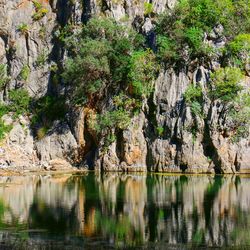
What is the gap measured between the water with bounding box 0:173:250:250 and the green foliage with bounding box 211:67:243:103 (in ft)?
45.2

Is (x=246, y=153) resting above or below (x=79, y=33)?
below

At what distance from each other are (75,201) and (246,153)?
28888 mm

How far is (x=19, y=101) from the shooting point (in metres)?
80.9

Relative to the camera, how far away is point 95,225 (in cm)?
2917

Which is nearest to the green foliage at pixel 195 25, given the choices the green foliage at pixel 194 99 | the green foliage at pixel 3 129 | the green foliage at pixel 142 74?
the green foliage at pixel 142 74

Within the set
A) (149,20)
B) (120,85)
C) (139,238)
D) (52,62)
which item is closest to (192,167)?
(120,85)

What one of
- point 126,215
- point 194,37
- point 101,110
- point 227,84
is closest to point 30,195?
point 126,215

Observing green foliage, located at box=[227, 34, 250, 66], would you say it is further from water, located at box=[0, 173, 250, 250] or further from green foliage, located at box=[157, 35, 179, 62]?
water, located at box=[0, 173, 250, 250]

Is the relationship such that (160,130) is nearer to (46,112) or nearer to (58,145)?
(58,145)

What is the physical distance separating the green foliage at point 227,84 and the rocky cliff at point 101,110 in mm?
900

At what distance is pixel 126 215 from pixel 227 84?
3411cm

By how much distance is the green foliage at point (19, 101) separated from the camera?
263 ft

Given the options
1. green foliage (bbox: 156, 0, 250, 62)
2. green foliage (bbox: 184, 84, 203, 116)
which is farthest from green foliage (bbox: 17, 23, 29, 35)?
green foliage (bbox: 184, 84, 203, 116)

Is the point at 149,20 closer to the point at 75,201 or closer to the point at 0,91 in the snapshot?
the point at 0,91
